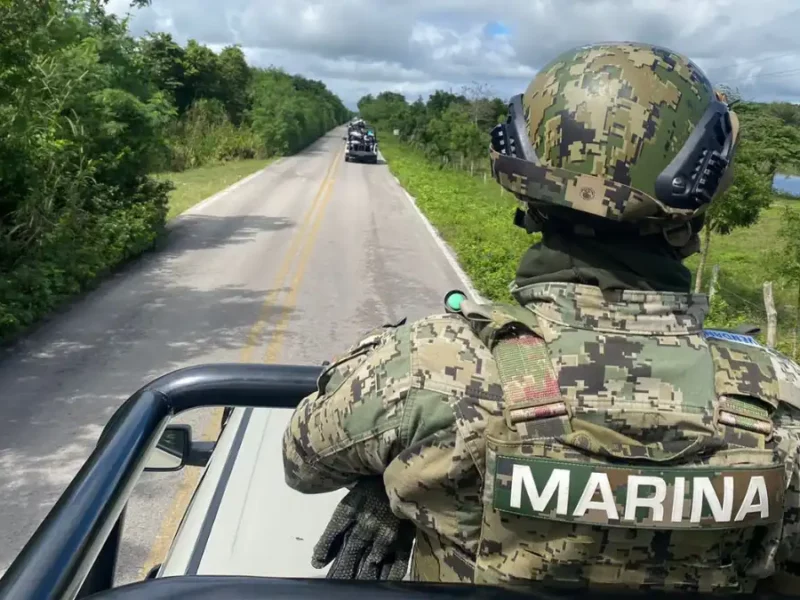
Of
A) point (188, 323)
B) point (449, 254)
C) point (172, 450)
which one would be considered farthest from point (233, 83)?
point (172, 450)

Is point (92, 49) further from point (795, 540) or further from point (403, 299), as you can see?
point (795, 540)

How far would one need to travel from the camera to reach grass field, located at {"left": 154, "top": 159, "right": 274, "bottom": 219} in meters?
21.5

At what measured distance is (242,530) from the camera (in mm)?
2156

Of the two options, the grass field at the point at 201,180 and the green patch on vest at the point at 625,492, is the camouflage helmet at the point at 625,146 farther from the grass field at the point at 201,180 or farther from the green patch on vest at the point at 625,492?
the grass field at the point at 201,180

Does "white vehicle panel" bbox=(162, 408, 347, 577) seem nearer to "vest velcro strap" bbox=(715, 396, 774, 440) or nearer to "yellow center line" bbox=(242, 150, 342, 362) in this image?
"vest velcro strap" bbox=(715, 396, 774, 440)

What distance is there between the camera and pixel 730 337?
1570mm

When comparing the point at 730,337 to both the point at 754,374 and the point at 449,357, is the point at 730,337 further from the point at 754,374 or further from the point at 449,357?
the point at 449,357

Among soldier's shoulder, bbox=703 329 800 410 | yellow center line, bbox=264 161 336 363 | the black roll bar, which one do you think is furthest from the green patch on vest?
yellow center line, bbox=264 161 336 363

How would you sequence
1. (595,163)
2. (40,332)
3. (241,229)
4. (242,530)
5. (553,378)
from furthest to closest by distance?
(241,229), (40,332), (242,530), (595,163), (553,378)

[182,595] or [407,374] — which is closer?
[182,595]

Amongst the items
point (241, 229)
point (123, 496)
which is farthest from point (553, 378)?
point (241, 229)

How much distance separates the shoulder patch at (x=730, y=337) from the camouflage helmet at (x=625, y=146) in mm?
193

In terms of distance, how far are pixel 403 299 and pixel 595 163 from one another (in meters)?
10.3

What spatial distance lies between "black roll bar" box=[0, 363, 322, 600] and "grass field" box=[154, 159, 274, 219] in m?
17.1
